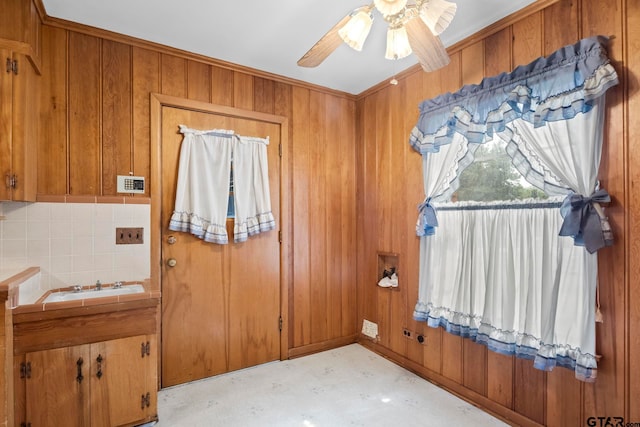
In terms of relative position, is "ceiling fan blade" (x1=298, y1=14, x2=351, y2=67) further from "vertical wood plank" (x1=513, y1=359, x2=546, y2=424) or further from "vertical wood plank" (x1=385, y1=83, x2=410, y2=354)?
"vertical wood plank" (x1=513, y1=359, x2=546, y2=424)

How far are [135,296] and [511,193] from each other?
248 centimetres

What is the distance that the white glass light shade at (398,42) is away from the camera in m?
1.56

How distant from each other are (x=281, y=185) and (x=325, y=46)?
59.3 inches

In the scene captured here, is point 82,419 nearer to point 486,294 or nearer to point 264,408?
point 264,408

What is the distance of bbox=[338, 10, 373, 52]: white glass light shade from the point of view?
1488 millimetres

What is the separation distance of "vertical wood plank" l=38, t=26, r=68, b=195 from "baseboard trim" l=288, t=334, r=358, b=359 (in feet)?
7.50

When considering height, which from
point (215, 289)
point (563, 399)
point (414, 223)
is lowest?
point (563, 399)

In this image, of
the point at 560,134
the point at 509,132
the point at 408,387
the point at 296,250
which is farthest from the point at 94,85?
the point at 408,387

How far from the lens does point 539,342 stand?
72.6 inches

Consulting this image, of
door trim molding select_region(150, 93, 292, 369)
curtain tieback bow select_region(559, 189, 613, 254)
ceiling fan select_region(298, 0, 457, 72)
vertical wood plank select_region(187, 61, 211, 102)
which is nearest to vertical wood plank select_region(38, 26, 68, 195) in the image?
door trim molding select_region(150, 93, 292, 369)

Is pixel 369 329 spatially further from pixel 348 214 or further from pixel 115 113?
pixel 115 113

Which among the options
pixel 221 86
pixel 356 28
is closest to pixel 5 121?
pixel 221 86

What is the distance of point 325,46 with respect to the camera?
5.40ft

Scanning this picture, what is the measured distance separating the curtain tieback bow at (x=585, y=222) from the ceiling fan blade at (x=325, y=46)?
4.95ft
